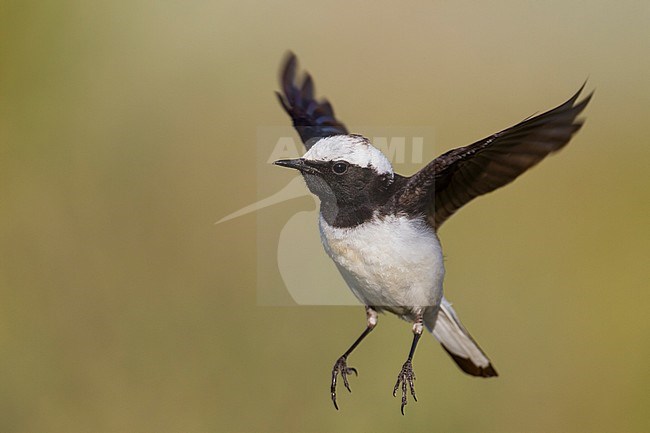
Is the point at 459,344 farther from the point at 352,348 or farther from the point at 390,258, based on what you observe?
the point at 390,258

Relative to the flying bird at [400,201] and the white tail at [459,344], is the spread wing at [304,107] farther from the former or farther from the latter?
the white tail at [459,344]

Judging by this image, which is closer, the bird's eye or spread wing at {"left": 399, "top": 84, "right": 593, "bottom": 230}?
spread wing at {"left": 399, "top": 84, "right": 593, "bottom": 230}

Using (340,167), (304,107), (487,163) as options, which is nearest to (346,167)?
(340,167)

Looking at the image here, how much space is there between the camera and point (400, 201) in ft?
5.16

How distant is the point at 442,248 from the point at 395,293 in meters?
0.16

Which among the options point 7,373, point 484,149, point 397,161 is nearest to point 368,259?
point 397,161

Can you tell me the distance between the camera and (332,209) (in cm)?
159

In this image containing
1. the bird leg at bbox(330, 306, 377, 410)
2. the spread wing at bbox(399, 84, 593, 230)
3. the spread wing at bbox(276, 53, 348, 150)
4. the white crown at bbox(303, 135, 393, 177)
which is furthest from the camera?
the spread wing at bbox(276, 53, 348, 150)

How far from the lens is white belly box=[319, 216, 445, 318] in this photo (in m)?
1.55

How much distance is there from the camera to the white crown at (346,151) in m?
1.49

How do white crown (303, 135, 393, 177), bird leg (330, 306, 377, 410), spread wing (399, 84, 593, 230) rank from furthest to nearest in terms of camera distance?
1. bird leg (330, 306, 377, 410)
2. white crown (303, 135, 393, 177)
3. spread wing (399, 84, 593, 230)

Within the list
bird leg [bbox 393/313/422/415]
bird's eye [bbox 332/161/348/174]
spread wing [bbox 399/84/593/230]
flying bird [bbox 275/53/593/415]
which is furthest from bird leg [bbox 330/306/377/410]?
bird's eye [bbox 332/161/348/174]

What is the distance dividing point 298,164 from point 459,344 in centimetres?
69

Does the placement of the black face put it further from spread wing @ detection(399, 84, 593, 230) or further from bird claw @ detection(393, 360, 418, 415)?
bird claw @ detection(393, 360, 418, 415)
